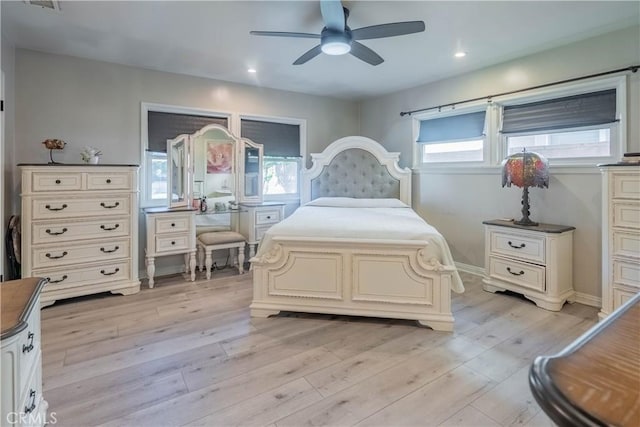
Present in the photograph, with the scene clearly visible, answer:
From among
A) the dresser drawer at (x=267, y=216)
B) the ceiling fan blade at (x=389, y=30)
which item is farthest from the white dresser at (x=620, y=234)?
the dresser drawer at (x=267, y=216)

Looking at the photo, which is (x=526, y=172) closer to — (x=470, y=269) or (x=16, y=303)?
(x=470, y=269)

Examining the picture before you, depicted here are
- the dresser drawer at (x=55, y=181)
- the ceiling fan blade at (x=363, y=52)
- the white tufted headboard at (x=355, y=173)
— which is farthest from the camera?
the white tufted headboard at (x=355, y=173)

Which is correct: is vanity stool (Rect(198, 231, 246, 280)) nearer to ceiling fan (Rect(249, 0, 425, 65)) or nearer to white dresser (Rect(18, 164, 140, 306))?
white dresser (Rect(18, 164, 140, 306))

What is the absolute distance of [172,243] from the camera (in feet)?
12.7

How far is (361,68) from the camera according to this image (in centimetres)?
405

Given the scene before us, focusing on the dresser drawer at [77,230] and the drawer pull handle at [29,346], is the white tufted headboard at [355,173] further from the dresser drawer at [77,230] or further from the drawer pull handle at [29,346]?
the drawer pull handle at [29,346]

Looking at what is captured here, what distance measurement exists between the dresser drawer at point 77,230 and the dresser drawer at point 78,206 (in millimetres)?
75

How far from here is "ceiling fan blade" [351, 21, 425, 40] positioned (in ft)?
7.78

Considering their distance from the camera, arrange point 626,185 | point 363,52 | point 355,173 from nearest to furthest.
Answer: point 626,185 < point 363,52 < point 355,173

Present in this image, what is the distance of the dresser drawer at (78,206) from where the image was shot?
10.0ft

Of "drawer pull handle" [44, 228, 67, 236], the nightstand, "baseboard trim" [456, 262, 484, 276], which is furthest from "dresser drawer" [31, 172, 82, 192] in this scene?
"baseboard trim" [456, 262, 484, 276]

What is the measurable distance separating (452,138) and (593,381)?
4244 millimetres

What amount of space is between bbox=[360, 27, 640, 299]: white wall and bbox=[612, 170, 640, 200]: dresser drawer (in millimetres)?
510

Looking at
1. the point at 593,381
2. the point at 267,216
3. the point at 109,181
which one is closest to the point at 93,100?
the point at 109,181
